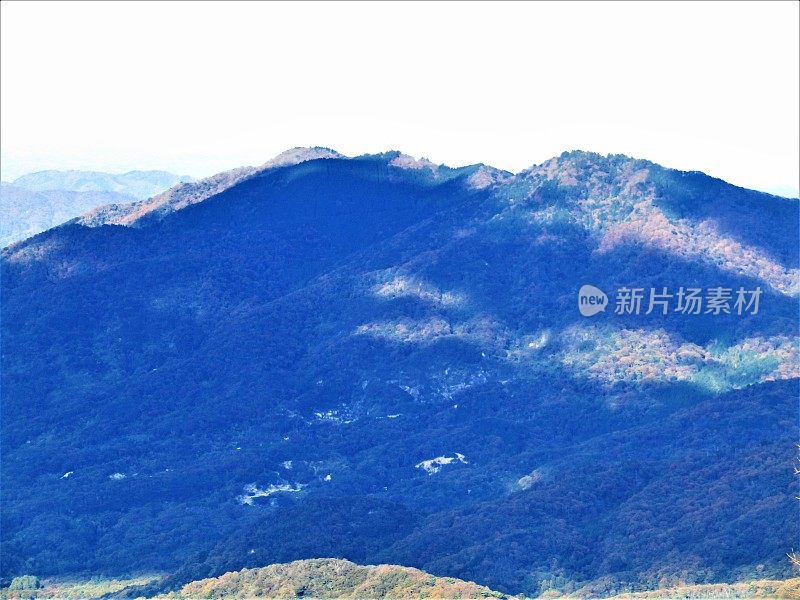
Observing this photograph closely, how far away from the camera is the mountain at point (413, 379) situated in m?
105

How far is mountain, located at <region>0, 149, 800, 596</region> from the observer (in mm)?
105375

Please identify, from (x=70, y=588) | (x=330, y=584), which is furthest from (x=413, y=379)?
(x=330, y=584)

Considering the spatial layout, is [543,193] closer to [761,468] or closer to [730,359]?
[730,359]

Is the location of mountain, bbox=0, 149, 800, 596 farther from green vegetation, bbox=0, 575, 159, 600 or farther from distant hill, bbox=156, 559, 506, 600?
distant hill, bbox=156, 559, 506, 600

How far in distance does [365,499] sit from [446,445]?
22612 millimetres

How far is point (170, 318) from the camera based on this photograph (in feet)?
552

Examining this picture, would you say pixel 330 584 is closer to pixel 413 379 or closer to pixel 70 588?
pixel 70 588

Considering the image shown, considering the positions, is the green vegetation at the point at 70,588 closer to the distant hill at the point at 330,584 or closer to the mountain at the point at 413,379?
the mountain at the point at 413,379

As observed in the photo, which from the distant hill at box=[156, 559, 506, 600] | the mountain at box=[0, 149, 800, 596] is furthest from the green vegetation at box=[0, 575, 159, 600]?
the distant hill at box=[156, 559, 506, 600]

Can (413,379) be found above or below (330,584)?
above

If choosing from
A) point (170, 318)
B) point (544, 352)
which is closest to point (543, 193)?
point (544, 352)

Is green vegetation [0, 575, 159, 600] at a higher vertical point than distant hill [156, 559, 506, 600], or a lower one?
lower

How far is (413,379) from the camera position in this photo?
151750mm

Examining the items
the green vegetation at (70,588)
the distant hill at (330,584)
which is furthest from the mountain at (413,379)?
the distant hill at (330,584)
